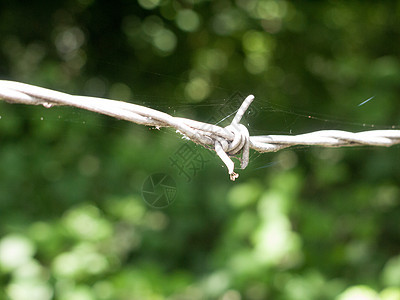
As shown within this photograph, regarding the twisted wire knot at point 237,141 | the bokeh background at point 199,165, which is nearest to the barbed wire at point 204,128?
the twisted wire knot at point 237,141

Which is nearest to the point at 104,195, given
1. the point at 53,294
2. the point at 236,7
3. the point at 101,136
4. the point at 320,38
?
the point at 101,136

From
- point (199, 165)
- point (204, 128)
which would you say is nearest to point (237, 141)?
point (204, 128)

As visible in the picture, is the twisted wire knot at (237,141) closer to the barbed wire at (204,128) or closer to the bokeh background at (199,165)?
the barbed wire at (204,128)

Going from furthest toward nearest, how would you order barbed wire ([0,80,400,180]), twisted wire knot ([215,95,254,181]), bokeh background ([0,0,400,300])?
1. bokeh background ([0,0,400,300])
2. twisted wire knot ([215,95,254,181])
3. barbed wire ([0,80,400,180])

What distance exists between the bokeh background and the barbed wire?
73 cm

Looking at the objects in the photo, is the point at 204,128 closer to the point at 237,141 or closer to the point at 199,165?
the point at 237,141

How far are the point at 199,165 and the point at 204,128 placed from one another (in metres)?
0.54

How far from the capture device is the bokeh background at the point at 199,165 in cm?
193

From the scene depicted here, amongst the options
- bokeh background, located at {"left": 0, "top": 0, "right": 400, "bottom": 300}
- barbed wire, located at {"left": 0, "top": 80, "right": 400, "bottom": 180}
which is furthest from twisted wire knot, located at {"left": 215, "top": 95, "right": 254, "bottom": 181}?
bokeh background, located at {"left": 0, "top": 0, "right": 400, "bottom": 300}

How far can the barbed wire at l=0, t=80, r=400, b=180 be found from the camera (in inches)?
23.9

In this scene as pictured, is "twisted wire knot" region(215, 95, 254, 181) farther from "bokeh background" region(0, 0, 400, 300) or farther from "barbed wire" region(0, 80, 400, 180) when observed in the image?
"bokeh background" region(0, 0, 400, 300)

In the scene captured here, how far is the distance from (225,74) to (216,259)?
5.16 feet

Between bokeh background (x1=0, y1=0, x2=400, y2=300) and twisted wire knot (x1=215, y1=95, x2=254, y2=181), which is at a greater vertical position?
bokeh background (x1=0, y1=0, x2=400, y2=300)

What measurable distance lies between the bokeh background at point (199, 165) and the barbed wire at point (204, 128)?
A: 734 mm
